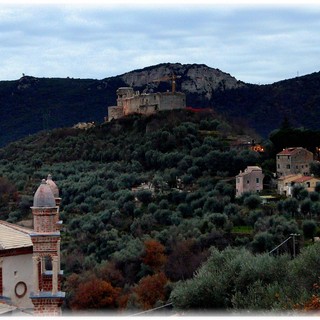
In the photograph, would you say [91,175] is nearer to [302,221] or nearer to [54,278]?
[302,221]

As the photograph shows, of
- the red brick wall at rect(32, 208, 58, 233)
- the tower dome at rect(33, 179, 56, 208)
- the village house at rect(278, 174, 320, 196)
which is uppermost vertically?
the tower dome at rect(33, 179, 56, 208)

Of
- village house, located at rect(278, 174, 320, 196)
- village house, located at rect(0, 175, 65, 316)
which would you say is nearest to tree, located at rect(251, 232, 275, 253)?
village house, located at rect(278, 174, 320, 196)

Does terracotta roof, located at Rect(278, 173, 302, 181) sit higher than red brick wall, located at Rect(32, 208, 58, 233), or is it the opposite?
red brick wall, located at Rect(32, 208, 58, 233)

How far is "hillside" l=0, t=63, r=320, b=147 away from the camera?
3610 inches

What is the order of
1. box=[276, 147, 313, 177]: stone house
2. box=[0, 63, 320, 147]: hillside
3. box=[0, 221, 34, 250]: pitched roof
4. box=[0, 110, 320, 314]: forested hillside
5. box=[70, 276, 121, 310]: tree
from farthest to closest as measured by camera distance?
1. box=[0, 63, 320, 147]: hillside
2. box=[276, 147, 313, 177]: stone house
3. box=[70, 276, 121, 310]: tree
4. box=[0, 110, 320, 314]: forested hillside
5. box=[0, 221, 34, 250]: pitched roof

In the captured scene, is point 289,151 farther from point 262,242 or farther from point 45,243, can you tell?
point 45,243

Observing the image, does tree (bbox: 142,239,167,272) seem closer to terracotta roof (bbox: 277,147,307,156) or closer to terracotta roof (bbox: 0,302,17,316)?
terracotta roof (bbox: 277,147,307,156)

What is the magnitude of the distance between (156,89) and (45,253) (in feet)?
310

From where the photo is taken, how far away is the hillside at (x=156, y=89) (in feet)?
301

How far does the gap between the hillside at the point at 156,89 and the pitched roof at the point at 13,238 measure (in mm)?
71690

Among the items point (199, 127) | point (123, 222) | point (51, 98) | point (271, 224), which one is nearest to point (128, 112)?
point (199, 127)

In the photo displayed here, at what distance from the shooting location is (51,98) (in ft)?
368

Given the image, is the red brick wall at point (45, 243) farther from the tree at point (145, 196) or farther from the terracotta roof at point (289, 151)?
the terracotta roof at point (289, 151)

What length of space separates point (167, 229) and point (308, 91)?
59.9 metres
